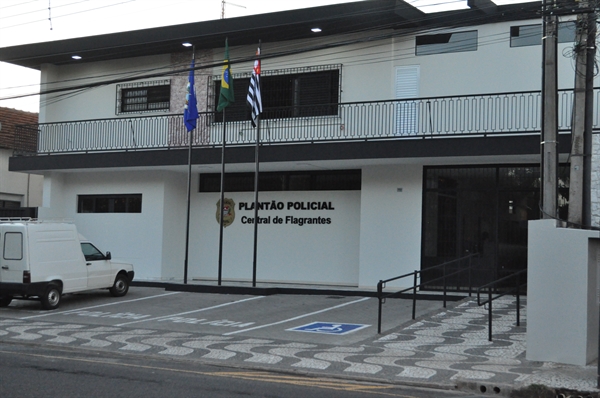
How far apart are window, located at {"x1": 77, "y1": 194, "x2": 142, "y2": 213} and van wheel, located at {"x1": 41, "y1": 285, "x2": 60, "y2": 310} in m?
6.74

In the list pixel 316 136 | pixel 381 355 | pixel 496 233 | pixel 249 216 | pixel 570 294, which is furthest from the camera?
pixel 249 216

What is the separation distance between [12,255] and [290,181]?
8969 millimetres

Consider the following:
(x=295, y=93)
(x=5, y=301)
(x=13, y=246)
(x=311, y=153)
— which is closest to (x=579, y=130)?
(x=311, y=153)

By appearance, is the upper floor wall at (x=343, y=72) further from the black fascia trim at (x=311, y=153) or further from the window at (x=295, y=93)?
the black fascia trim at (x=311, y=153)

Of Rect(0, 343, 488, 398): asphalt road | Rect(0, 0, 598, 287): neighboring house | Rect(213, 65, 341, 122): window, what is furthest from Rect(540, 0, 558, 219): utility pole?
Rect(213, 65, 341, 122): window

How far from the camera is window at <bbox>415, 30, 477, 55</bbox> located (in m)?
20.7

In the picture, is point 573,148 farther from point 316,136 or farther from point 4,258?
point 4,258

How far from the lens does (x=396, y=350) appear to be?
12820mm

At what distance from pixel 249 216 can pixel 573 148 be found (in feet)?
43.8

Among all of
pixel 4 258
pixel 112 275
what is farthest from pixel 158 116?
pixel 4 258

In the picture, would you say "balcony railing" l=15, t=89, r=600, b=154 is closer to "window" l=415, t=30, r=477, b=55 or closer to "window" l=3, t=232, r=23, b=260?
"window" l=415, t=30, r=477, b=55

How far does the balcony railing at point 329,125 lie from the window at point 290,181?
1342 millimetres

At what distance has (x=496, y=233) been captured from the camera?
2002cm

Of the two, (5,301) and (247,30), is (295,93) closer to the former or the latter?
(247,30)
